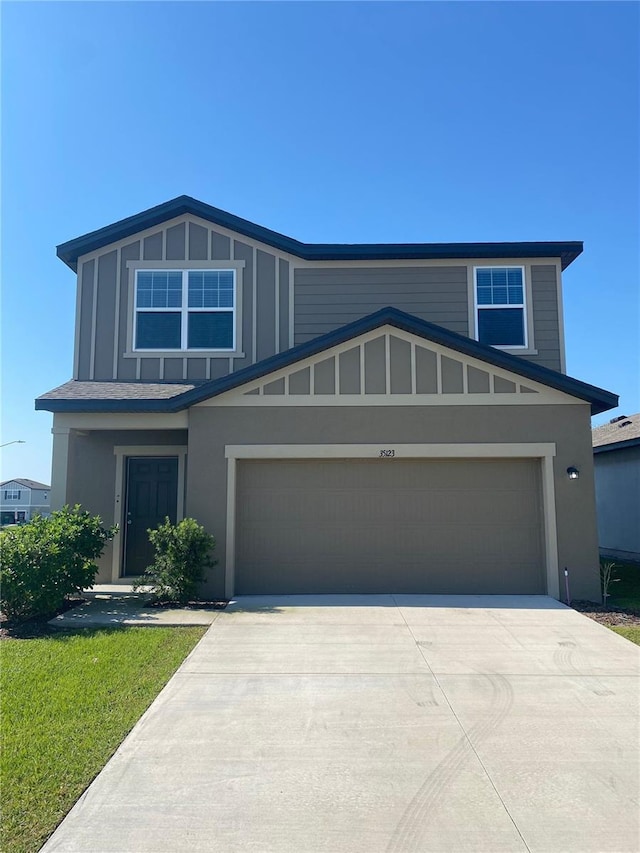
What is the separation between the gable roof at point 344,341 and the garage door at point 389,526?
1391 mm

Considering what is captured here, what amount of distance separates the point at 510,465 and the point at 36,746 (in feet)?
25.5

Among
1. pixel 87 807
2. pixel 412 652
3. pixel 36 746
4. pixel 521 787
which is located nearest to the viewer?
pixel 87 807

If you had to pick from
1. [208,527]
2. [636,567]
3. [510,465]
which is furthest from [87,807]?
[636,567]

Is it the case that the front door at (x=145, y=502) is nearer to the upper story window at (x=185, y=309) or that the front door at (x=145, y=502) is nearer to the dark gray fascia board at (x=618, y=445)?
the upper story window at (x=185, y=309)

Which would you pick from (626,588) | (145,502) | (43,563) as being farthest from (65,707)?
(626,588)

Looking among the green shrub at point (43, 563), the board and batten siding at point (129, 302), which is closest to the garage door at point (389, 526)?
the green shrub at point (43, 563)

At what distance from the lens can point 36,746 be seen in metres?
4.20

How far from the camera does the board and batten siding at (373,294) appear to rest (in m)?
11.7

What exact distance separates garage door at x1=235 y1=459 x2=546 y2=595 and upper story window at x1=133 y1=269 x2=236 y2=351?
3.29 m

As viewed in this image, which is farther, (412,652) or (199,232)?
(199,232)

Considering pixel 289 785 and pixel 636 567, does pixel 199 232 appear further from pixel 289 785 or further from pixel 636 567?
pixel 636 567

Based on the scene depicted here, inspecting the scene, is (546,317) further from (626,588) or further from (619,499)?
(619,499)

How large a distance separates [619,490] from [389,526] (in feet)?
32.8

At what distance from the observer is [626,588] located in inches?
432
